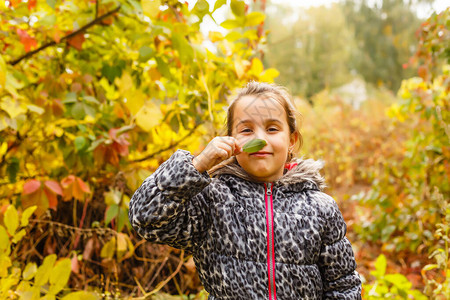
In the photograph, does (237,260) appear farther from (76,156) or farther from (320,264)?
(76,156)

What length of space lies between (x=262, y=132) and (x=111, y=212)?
86 centimetres

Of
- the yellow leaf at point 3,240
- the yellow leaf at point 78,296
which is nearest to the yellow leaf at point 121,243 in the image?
the yellow leaf at point 78,296

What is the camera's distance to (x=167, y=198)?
1.05 meters

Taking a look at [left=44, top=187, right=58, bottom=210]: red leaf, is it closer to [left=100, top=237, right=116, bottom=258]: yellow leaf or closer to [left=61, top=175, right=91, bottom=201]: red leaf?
[left=61, top=175, right=91, bottom=201]: red leaf

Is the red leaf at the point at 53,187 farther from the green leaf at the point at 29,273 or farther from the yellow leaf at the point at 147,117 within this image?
the yellow leaf at the point at 147,117

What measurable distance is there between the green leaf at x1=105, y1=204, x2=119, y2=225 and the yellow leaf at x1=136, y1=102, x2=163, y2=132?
0.36m

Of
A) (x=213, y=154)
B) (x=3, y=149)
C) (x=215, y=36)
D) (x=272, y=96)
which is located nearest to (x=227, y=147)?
(x=213, y=154)

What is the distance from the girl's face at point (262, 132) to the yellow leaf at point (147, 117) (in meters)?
0.57

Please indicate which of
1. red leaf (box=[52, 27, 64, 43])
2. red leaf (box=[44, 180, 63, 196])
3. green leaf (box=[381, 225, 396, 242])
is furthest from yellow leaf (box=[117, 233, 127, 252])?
green leaf (box=[381, 225, 396, 242])

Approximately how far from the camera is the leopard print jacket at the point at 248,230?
3.50 ft

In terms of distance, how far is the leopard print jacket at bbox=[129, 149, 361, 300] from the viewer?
41.9 inches

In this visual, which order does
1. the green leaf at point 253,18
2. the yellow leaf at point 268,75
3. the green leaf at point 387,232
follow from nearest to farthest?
1. the green leaf at point 253,18
2. the yellow leaf at point 268,75
3. the green leaf at point 387,232

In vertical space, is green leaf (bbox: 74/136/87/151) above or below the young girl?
below

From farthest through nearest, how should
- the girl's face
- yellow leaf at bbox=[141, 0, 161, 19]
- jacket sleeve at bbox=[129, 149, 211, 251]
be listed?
yellow leaf at bbox=[141, 0, 161, 19] → the girl's face → jacket sleeve at bbox=[129, 149, 211, 251]
